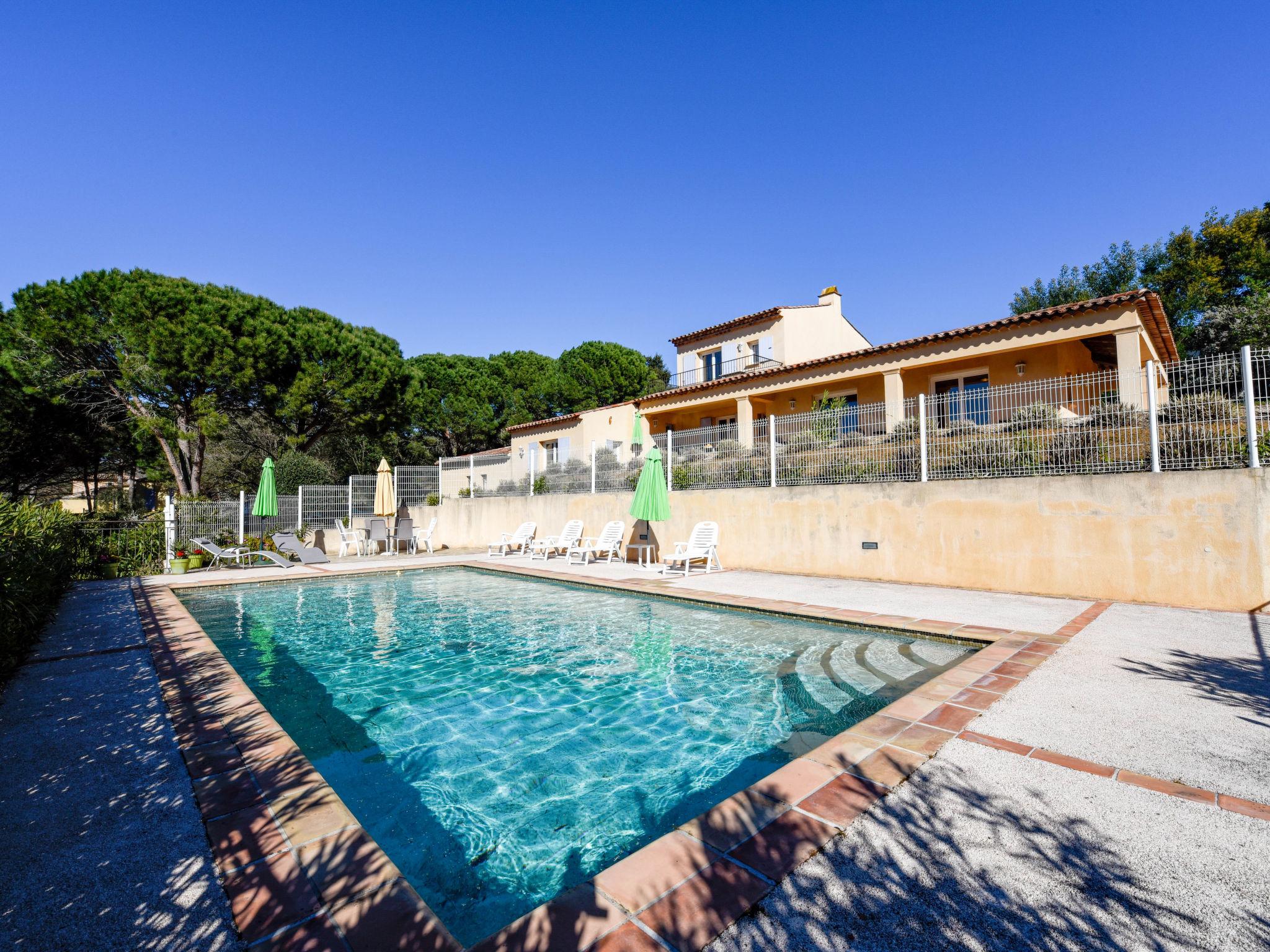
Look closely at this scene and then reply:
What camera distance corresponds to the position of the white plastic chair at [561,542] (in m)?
13.3

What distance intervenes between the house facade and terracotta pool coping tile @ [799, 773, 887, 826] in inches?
275

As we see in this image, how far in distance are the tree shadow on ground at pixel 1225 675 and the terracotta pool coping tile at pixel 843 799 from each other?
2598 millimetres

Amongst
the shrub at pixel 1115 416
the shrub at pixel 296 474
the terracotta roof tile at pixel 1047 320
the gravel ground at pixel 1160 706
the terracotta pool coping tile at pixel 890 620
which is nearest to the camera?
the gravel ground at pixel 1160 706

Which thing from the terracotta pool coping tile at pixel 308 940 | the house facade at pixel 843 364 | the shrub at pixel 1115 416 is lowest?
the terracotta pool coping tile at pixel 308 940

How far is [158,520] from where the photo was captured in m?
12.9

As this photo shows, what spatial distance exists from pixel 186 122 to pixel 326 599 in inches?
383

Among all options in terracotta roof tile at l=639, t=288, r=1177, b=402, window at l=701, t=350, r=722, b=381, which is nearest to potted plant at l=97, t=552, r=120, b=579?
terracotta roof tile at l=639, t=288, r=1177, b=402

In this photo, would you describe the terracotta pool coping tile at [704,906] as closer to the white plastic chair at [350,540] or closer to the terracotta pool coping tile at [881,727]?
the terracotta pool coping tile at [881,727]

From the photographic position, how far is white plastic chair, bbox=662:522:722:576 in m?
10.4

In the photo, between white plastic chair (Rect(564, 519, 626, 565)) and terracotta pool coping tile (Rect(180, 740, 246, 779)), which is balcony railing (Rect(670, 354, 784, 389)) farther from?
terracotta pool coping tile (Rect(180, 740, 246, 779))

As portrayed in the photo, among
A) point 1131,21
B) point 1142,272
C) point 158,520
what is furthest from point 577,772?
point 1142,272

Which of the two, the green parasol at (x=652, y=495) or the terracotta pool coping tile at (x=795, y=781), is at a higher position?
the green parasol at (x=652, y=495)

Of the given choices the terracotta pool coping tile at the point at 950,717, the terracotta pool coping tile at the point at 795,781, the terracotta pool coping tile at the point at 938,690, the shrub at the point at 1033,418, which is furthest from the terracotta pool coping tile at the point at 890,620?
the shrub at the point at 1033,418

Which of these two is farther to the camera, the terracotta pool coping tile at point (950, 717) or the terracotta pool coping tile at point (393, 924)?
the terracotta pool coping tile at point (950, 717)
